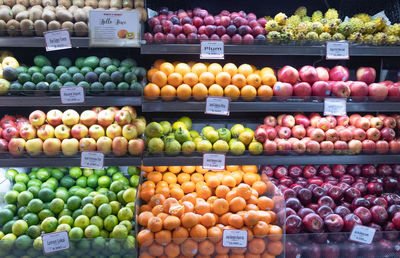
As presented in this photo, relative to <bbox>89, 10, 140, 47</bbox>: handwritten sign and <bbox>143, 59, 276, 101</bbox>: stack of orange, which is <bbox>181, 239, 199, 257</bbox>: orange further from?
<bbox>89, 10, 140, 47</bbox>: handwritten sign

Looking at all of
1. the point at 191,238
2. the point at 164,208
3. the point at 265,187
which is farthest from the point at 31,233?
the point at 265,187

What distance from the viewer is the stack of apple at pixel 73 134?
213 centimetres

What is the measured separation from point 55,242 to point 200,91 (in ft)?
4.56

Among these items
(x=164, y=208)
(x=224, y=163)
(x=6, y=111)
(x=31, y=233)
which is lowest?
(x=31, y=233)

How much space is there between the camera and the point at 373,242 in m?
2.01

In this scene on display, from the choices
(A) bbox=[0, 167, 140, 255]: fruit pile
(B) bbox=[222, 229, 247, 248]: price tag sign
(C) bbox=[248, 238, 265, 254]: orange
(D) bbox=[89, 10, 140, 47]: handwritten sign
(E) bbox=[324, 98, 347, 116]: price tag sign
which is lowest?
(C) bbox=[248, 238, 265, 254]: orange

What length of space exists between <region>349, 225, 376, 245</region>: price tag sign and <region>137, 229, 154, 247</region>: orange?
1.33 metres

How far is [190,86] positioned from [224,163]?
0.66m

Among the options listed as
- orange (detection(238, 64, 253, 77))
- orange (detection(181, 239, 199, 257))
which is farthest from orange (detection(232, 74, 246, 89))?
orange (detection(181, 239, 199, 257))

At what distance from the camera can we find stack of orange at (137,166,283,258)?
187cm

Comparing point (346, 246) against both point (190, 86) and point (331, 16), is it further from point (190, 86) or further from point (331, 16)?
point (331, 16)

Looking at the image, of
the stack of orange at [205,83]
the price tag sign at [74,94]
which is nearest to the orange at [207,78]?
the stack of orange at [205,83]

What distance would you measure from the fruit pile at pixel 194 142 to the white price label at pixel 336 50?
2.80 feet

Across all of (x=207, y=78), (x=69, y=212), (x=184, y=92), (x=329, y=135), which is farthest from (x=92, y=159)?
(x=329, y=135)
